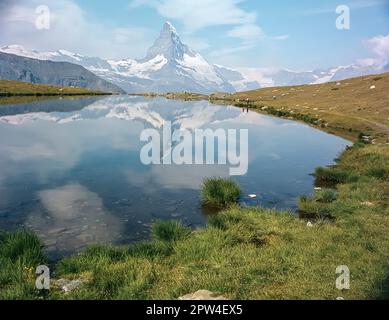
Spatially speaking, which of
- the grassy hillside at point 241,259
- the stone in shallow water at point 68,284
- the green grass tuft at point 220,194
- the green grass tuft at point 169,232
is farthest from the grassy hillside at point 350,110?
the stone in shallow water at point 68,284

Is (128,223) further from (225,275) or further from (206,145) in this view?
(206,145)

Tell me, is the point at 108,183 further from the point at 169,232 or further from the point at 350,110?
the point at 350,110

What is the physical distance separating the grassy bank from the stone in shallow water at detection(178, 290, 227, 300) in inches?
15.0

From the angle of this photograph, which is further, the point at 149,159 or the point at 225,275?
the point at 149,159

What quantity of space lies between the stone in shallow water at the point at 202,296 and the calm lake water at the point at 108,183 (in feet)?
25.1

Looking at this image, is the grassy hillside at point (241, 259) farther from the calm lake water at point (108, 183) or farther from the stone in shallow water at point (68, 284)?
the calm lake water at point (108, 183)

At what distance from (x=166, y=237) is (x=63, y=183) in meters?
14.4

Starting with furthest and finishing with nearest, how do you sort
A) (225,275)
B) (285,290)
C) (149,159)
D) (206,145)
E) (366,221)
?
(206,145) → (149,159) → (366,221) → (225,275) → (285,290)

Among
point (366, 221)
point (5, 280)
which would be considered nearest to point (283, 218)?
point (366, 221)

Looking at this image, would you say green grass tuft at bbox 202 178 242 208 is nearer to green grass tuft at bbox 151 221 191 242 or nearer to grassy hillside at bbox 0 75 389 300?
grassy hillside at bbox 0 75 389 300

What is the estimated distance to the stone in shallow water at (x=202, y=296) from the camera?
40.1 feet

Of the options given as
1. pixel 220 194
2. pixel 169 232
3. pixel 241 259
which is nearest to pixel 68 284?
pixel 169 232
